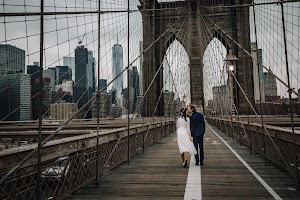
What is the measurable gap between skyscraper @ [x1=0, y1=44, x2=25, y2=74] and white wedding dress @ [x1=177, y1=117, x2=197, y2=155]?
415cm

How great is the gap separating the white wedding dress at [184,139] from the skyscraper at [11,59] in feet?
13.6

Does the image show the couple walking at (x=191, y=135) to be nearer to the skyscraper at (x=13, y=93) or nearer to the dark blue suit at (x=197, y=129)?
the dark blue suit at (x=197, y=129)

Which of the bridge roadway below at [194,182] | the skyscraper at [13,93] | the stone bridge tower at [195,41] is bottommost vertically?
the bridge roadway below at [194,182]

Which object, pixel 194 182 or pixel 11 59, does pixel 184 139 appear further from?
pixel 11 59

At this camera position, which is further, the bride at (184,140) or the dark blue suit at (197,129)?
the dark blue suit at (197,129)

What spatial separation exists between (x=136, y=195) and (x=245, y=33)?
1323 inches

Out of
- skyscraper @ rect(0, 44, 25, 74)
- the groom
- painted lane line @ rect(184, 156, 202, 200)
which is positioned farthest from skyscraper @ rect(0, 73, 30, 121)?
painted lane line @ rect(184, 156, 202, 200)

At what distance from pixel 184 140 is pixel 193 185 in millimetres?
2100

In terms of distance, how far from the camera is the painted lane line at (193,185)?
407 cm

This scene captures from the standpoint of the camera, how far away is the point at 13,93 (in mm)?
8914

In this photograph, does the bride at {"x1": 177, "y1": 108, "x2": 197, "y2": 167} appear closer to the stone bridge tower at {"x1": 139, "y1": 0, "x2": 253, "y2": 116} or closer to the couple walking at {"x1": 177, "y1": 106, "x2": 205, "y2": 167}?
the couple walking at {"x1": 177, "y1": 106, "x2": 205, "y2": 167}

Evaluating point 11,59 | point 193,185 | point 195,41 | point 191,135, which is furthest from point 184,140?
point 195,41

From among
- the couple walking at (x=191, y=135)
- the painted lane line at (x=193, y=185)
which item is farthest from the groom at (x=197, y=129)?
the painted lane line at (x=193, y=185)

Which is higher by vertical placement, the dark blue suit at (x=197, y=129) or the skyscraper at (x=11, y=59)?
the skyscraper at (x=11, y=59)
